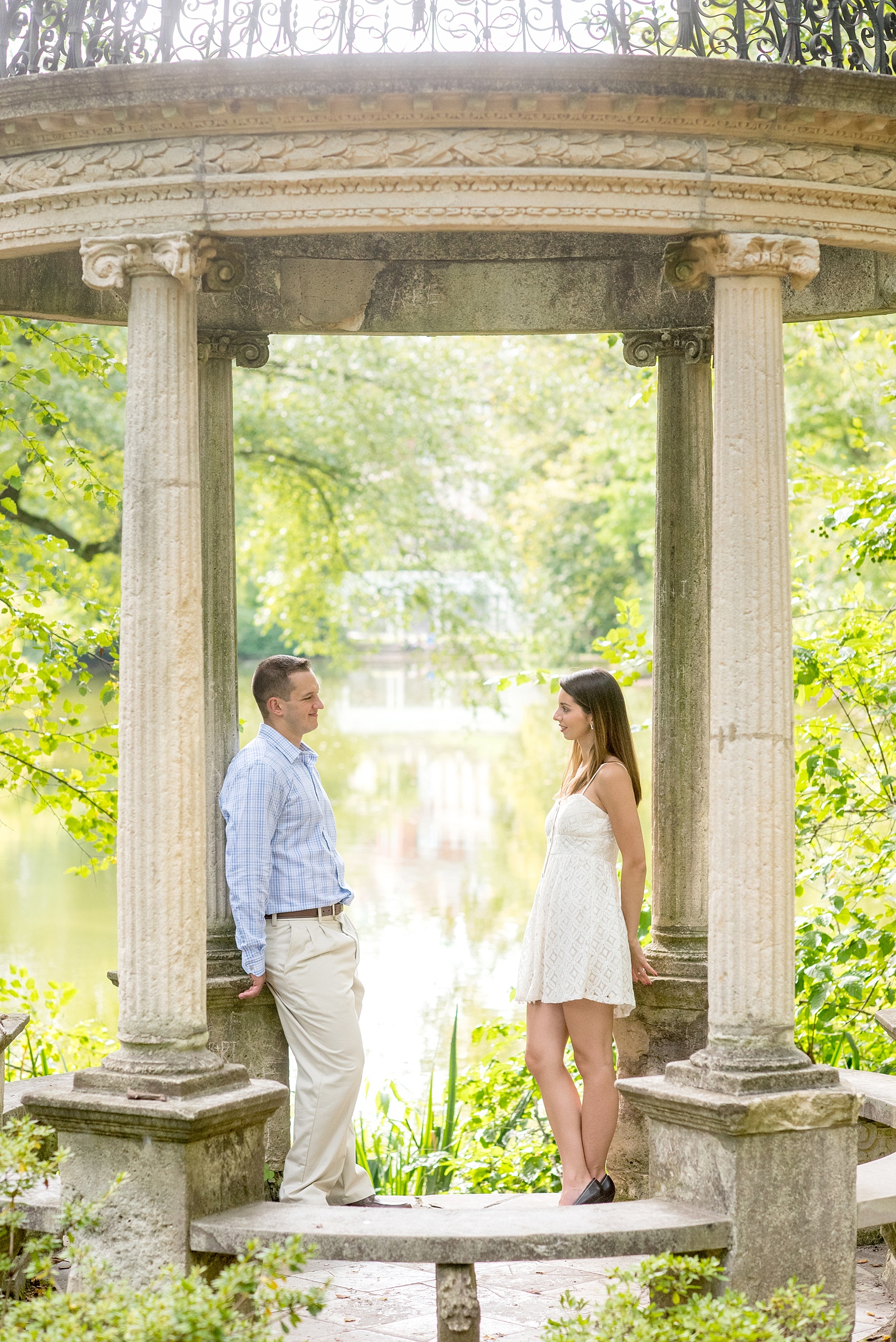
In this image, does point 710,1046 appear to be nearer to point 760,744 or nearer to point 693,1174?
point 693,1174

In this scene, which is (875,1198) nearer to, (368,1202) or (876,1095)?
(876,1095)

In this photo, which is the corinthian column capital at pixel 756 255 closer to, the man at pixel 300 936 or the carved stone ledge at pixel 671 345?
the carved stone ledge at pixel 671 345

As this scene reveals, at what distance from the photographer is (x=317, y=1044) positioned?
17.4 ft

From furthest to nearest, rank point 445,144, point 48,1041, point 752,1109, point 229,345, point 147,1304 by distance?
point 48,1041 → point 229,345 → point 445,144 → point 752,1109 → point 147,1304

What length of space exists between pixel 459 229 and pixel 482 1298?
12.5ft

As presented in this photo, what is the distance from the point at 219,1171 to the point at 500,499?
63.3 feet

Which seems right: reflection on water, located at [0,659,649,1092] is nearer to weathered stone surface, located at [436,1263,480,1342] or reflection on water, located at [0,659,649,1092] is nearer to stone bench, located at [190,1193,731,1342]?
stone bench, located at [190,1193,731,1342]

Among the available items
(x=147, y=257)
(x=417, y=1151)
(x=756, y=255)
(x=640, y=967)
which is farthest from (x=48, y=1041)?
(x=756, y=255)

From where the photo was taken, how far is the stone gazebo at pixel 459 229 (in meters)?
4.37

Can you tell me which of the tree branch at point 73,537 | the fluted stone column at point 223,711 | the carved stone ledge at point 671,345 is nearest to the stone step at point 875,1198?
the fluted stone column at point 223,711

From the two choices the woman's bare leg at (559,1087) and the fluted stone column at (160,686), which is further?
the woman's bare leg at (559,1087)

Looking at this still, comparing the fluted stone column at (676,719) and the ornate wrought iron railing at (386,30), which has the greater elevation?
the ornate wrought iron railing at (386,30)

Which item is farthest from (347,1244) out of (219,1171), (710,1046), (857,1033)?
(857,1033)

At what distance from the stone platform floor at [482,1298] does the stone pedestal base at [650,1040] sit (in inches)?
31.0
